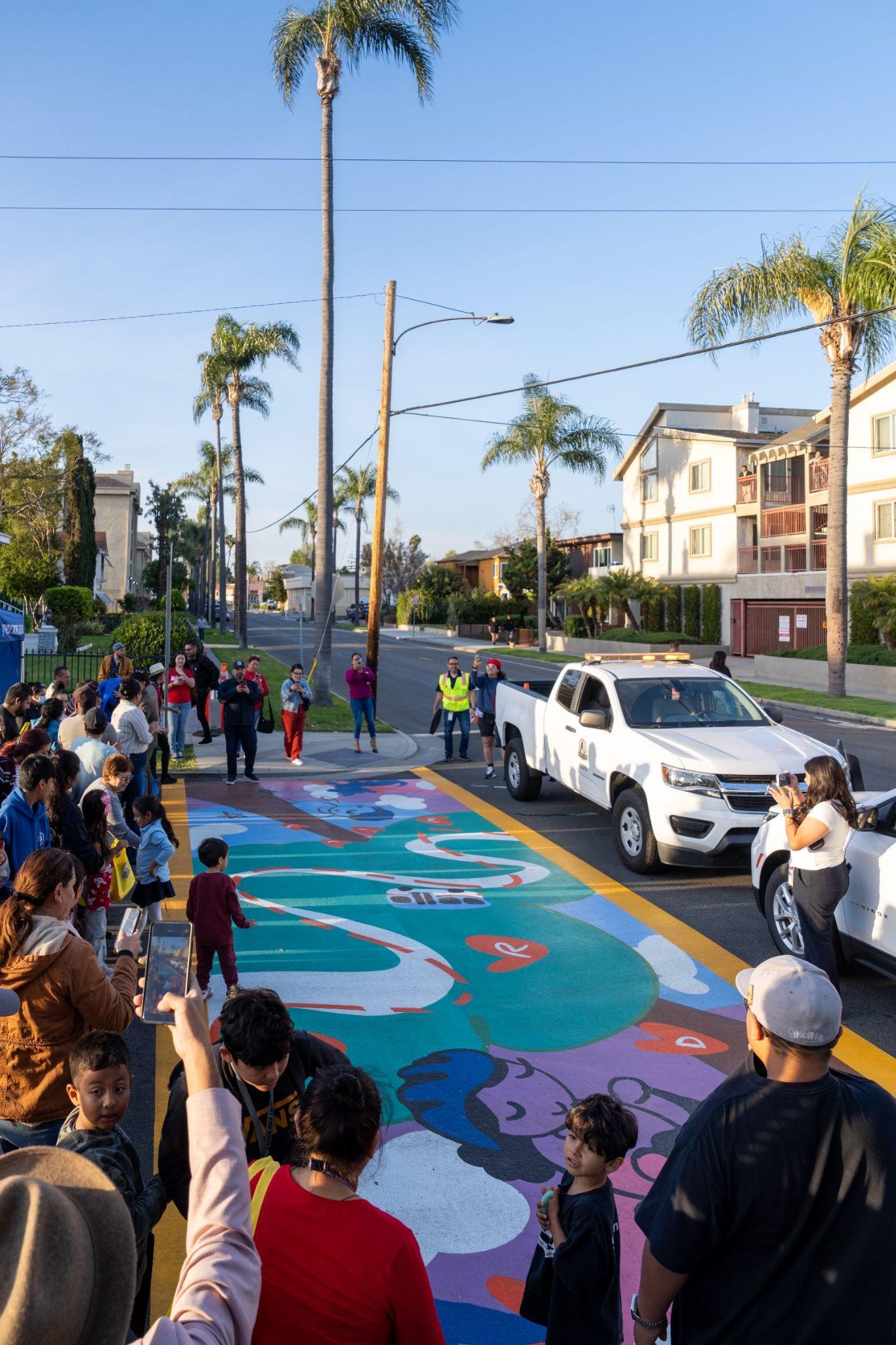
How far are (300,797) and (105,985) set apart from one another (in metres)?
10.2

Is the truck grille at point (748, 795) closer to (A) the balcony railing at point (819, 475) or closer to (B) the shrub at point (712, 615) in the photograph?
(A) the balcony railing at point (819, 475)

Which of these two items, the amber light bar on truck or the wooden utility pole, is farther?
the wooden utility pole

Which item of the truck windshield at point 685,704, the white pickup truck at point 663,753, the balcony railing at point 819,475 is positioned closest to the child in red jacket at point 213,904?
the white pickup truck at point 663,753

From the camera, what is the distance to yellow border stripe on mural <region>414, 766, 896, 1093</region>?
592 cm

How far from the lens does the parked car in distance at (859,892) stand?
21.2ft

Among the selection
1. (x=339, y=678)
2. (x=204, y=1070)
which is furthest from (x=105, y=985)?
(x=339, y=678)

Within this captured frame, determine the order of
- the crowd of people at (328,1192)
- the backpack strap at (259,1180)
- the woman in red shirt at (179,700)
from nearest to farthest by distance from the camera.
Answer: the crowd of people at (328,1192), the backpack strap at (259,1180), the woman in red shirt at (179,700)

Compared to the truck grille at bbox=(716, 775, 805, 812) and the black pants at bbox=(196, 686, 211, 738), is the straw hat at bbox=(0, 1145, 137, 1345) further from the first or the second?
the black pants at bbox=(196, 686, 211, 738)

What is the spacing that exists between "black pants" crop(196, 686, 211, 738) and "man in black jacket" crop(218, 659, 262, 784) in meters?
3.60

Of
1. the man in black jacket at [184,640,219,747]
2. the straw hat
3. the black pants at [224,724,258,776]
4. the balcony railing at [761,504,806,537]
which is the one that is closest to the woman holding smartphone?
the straw hat

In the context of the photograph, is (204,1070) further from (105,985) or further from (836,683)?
(836,683)

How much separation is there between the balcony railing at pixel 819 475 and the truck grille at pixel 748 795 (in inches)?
1505

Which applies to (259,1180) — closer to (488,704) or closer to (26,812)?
(26,812)

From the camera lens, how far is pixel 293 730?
16422 millimetres
